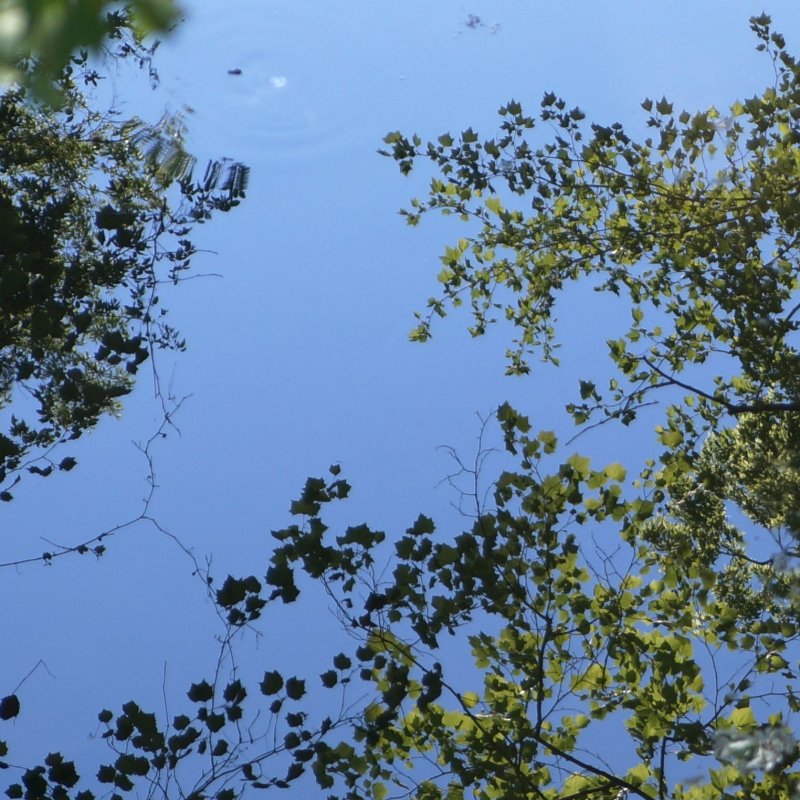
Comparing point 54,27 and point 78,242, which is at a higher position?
point 78,242

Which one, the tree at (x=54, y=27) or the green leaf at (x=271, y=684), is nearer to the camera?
the tree at (x=54, y=27)

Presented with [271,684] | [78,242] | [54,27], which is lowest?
[54,27]

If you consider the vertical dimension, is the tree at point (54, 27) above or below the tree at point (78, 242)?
below

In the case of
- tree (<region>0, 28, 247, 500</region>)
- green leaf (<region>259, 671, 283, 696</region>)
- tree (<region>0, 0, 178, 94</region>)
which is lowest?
tree (<region>0, 0, 178, 94</region>)

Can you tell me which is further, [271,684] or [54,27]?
[271,684]

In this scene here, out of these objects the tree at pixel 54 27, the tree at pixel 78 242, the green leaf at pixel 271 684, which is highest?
the tree at pixel 78 242

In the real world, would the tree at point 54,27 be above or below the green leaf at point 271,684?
below

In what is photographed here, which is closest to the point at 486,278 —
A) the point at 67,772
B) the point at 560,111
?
the point at 560,111

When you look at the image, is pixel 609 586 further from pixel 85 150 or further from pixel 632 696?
pixel 85 150

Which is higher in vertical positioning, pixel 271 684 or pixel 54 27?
pixel 271 684

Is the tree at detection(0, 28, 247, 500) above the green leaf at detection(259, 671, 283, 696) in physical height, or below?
above

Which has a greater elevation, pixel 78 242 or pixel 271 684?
pixel 78 242

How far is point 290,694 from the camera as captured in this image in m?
5.66

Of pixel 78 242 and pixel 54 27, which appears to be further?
pixel 78 242
